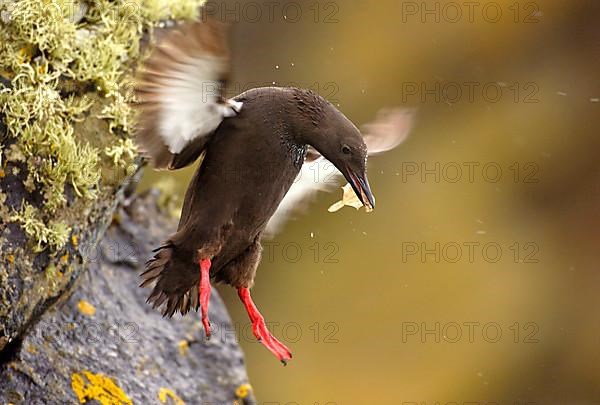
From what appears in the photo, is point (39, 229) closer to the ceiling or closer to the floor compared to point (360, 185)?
closer to the floor

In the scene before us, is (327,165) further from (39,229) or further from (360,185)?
(39,229)

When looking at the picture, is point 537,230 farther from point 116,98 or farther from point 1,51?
point 1,51

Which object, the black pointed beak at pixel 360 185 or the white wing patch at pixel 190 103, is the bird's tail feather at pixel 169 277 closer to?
the white wing patch at pixel 190 103

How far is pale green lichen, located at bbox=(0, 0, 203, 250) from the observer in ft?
14.5

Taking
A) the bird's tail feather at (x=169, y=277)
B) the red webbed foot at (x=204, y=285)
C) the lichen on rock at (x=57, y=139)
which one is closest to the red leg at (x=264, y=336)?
the bird's tail feather at (x=169, y=277)

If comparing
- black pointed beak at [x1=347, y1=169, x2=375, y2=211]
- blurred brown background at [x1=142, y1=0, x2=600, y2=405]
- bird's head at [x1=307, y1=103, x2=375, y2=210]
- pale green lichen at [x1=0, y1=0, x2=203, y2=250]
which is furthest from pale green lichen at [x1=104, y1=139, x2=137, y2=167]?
blurred brown background at [x1=142, y1=0, x2=600, y2=405]

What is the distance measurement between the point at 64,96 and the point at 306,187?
156 cm

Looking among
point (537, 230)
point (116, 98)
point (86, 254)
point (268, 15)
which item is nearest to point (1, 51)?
point (116, 98)

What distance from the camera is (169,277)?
16.4ft

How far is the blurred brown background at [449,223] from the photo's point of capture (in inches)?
355

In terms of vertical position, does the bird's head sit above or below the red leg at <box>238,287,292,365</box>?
above

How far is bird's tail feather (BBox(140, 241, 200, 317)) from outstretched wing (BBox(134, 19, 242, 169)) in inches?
20.8

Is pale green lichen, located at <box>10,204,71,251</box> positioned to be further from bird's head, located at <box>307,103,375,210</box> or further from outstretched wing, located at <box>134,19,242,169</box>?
bird's head, located at <box>307,103,375,210</box>

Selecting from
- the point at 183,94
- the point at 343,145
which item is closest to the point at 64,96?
the point at 183,94
